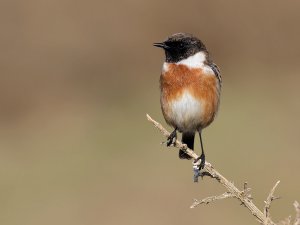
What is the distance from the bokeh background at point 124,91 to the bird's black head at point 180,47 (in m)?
8.51

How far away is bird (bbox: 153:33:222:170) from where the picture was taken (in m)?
7.08

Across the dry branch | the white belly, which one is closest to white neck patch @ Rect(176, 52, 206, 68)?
the white belly

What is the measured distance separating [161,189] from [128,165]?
1393 mm

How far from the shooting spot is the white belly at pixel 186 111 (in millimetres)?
7076

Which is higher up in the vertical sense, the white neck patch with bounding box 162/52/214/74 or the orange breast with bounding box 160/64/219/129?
the white neck patch with bounding box 162/52/214/74

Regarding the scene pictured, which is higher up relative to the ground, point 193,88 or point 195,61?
point 195,61

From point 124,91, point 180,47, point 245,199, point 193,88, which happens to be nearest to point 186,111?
point 193,88

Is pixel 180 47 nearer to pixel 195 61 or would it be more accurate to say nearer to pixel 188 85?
pixel 195 61

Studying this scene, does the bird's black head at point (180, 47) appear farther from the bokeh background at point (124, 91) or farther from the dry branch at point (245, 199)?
the bokeh background at point (124, 91)

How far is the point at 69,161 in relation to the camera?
671 inches

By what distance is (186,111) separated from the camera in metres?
7.13

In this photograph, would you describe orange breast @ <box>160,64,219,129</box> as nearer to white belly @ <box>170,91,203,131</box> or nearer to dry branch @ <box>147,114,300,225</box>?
white belly @ <box>170,91,203,131</box>

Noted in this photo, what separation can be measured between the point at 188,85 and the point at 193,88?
0.15 ft

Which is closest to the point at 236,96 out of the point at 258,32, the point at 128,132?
the point at 258,32
